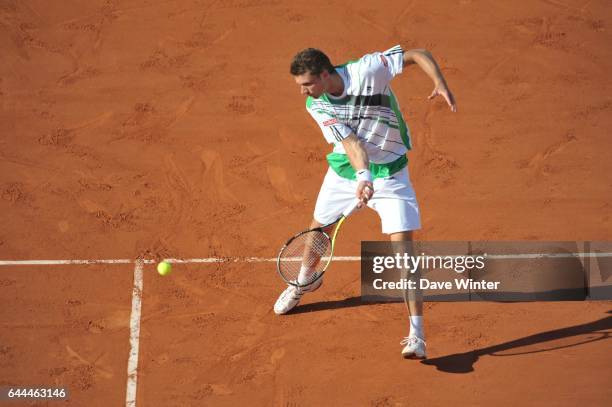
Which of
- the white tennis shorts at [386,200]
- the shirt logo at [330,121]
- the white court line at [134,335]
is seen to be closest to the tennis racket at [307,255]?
the white tennis shorts at [386,200]

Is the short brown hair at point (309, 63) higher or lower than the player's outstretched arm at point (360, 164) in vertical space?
higher

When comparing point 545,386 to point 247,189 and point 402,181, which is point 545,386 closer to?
point 402,181

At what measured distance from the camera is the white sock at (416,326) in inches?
302

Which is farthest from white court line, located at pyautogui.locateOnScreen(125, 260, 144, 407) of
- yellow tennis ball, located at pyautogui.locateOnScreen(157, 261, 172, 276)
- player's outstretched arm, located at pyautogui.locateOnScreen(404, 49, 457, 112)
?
player's outstretched arm, located at pyautogui.locateOnScreen(404, 49, 457, 112)

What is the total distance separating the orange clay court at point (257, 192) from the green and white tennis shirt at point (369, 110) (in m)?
1.78

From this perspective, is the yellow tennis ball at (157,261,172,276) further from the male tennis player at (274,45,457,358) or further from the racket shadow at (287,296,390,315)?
the male tennis player at (274,45,457,358)

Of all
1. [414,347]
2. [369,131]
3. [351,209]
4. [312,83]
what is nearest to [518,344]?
[414,347]

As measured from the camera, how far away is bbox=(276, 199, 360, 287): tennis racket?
7836 mm

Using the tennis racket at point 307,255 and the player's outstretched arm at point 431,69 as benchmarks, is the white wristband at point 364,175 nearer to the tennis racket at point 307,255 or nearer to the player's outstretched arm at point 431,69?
the tennis racket at point 307,255

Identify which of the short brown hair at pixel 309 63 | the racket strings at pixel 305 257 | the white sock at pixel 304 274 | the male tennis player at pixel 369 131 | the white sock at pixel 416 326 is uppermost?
the short brown hair at pixel 309 63

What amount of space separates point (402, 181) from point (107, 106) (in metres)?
4.66

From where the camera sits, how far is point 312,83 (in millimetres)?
7031

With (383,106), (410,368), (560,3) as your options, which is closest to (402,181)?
(383,106)

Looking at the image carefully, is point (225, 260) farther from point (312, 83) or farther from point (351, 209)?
point (312, 83)
